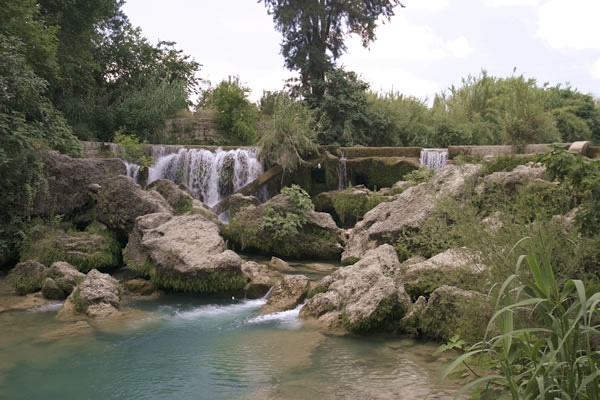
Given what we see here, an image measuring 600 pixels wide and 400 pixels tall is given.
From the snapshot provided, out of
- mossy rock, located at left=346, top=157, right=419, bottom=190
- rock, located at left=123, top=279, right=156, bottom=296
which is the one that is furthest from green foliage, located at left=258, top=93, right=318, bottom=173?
rock, located at left=123, top=279, right=156, bottom=296

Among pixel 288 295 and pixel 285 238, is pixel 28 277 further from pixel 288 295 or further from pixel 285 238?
pixel 285 238

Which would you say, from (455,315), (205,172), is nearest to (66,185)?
(205,172)

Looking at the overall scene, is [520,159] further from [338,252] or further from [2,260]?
[2,260]

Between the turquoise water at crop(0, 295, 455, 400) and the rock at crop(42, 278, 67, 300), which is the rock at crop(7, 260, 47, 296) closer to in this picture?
the rock at crop(42, 278, 67, 300)

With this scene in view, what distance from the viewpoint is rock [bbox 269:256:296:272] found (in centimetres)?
927

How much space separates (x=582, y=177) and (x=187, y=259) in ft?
18.7

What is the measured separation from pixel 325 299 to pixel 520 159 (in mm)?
4594

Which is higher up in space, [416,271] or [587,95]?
[587,95]

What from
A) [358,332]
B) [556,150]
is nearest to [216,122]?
[358,332]

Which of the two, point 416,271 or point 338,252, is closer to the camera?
point 416,271

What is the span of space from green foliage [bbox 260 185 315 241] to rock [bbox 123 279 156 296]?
3.05 metres

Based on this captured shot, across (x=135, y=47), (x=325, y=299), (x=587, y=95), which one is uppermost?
(x=135, y=47)

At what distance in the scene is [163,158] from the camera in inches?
565

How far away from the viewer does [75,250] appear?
8727 millimetres
